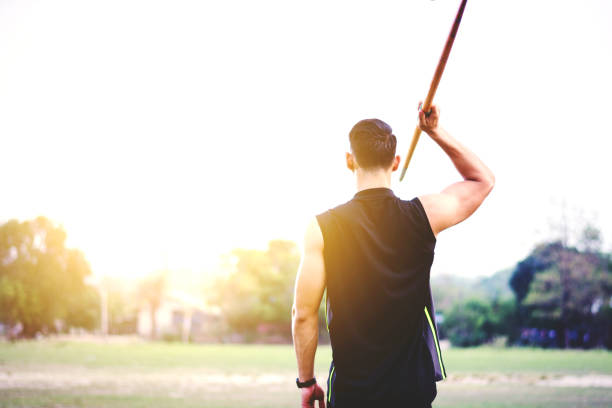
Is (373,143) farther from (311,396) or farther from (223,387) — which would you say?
(223,387)

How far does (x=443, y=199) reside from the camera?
2143 millimetres

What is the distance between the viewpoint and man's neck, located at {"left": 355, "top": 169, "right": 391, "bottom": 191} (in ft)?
7.14

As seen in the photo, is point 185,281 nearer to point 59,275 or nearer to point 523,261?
point 59,275

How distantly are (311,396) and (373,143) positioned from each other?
1.02m

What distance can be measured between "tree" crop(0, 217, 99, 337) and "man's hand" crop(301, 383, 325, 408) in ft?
162

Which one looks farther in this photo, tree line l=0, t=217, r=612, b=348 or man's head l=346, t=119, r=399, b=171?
tree line l=0, t=217, r=612, b=348

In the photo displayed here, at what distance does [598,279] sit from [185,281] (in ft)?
133

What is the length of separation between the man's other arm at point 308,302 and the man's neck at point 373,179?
0.26 m

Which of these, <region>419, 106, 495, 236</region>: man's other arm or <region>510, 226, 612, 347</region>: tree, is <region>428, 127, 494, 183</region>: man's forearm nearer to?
<region>419, 106, 495, 236</region>: man's other arm

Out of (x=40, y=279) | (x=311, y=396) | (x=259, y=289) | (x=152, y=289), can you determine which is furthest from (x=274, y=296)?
(x=311, y=396)

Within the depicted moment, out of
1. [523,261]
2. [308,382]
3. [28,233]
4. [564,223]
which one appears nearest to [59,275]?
[28,233]

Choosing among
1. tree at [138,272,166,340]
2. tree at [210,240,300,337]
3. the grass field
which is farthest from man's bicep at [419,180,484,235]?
tree at [138,272,166,340]

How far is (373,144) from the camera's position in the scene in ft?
7.14

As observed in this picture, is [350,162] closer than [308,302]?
No
